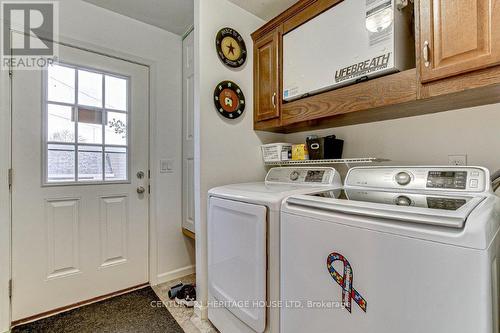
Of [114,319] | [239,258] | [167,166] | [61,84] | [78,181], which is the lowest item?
[114,319]

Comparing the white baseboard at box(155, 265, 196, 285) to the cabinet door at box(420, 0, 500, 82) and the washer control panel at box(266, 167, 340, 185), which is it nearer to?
the washer control panel at box(266, 167, 340, 185)

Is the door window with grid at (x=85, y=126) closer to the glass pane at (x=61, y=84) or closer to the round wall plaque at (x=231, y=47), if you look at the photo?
the glass pane at (x=61, y=84)

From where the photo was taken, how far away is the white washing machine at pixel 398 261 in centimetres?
59

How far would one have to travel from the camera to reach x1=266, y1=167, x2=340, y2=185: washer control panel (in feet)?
4.89

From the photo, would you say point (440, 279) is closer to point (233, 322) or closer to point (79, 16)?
point (233, 322)

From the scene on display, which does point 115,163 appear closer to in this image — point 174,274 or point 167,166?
point 167,166

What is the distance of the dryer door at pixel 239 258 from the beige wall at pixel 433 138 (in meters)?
0.97

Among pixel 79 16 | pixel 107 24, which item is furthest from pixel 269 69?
pixel 79 16

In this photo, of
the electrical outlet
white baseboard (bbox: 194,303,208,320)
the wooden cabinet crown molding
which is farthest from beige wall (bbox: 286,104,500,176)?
white baseboard (bbox: 194,303,208,320)

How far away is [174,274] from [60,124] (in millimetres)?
1639

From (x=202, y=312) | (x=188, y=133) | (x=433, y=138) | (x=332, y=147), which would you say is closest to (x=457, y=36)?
(x=433, y=138)

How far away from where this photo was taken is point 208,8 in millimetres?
1685

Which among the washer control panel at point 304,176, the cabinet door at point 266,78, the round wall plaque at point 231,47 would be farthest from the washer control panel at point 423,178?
the round wall plaque at point 231,47

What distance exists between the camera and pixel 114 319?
1678 millimetres
